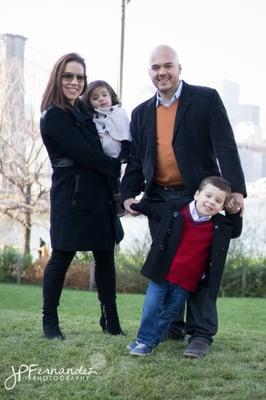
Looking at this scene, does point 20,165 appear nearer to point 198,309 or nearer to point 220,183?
→ point 198,309

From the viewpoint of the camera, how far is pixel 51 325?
3.64 meters

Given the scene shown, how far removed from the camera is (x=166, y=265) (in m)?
3.23

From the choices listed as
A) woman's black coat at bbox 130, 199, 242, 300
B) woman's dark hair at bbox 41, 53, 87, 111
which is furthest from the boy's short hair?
woman's dark hair at bbox 41, 53, 87, 111

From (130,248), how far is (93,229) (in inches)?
419

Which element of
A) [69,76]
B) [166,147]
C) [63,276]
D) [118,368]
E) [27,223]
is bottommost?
[27,223]

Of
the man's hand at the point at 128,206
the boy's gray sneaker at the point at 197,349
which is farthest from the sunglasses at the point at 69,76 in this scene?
the boy's gray sneaker at the point at 197,349

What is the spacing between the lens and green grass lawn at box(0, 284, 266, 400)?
2680 mm

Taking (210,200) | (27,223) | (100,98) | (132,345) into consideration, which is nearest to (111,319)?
(132,345)

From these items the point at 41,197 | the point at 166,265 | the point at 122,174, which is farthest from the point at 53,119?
the point at 41,197

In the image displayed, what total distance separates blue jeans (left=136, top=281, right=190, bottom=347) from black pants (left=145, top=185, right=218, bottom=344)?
85mm

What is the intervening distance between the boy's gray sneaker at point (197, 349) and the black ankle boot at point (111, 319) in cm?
61

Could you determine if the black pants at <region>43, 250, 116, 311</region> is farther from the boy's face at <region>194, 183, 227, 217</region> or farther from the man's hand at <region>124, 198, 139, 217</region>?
the boy's face at <region>194, 183, 227, 217</region>

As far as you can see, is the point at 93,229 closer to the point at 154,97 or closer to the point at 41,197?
the point at 154,97

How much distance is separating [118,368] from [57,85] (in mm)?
1638
